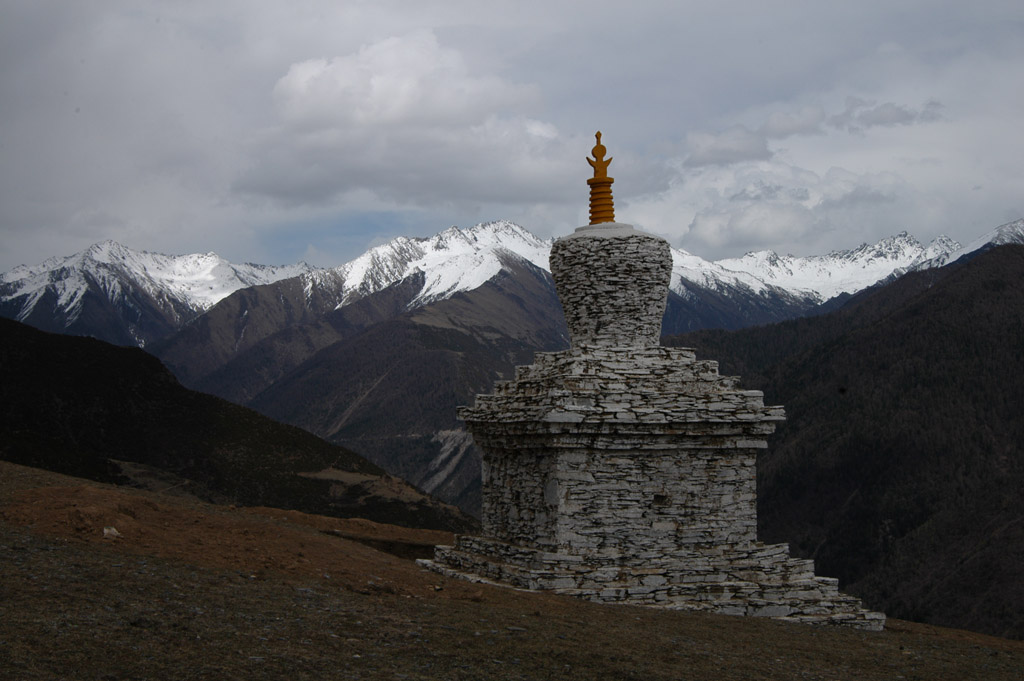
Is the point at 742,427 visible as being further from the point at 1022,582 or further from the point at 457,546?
the point at 1022,582

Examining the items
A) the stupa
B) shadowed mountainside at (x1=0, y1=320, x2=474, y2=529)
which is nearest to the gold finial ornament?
the stupa

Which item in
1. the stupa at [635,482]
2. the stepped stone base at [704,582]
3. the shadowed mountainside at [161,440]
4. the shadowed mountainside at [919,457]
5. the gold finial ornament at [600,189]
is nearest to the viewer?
the stepped stone base at [704,582]

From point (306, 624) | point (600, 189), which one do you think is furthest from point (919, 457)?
point (306, 624)

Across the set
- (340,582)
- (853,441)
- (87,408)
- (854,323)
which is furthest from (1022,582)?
(854,323)

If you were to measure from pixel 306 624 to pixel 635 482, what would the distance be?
6.78m

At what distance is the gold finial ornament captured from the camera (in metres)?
18.7

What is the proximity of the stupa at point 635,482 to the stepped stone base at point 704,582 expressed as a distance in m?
0.02

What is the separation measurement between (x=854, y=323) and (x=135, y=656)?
125492mm

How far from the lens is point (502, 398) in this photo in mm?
18500

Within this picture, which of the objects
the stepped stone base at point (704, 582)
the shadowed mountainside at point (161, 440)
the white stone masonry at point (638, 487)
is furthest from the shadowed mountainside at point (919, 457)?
the white stone masonry at point (638, 487)

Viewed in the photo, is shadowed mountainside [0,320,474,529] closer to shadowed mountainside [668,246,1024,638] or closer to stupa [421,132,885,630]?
shadowed mountainside [668,246,1024,638]

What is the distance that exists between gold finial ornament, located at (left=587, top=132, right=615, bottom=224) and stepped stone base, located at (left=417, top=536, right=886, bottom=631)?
20.1 ft

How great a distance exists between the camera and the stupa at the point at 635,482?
16.1 m

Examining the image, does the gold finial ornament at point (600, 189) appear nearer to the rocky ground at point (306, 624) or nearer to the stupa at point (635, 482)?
the stupa at point (635, 482)
